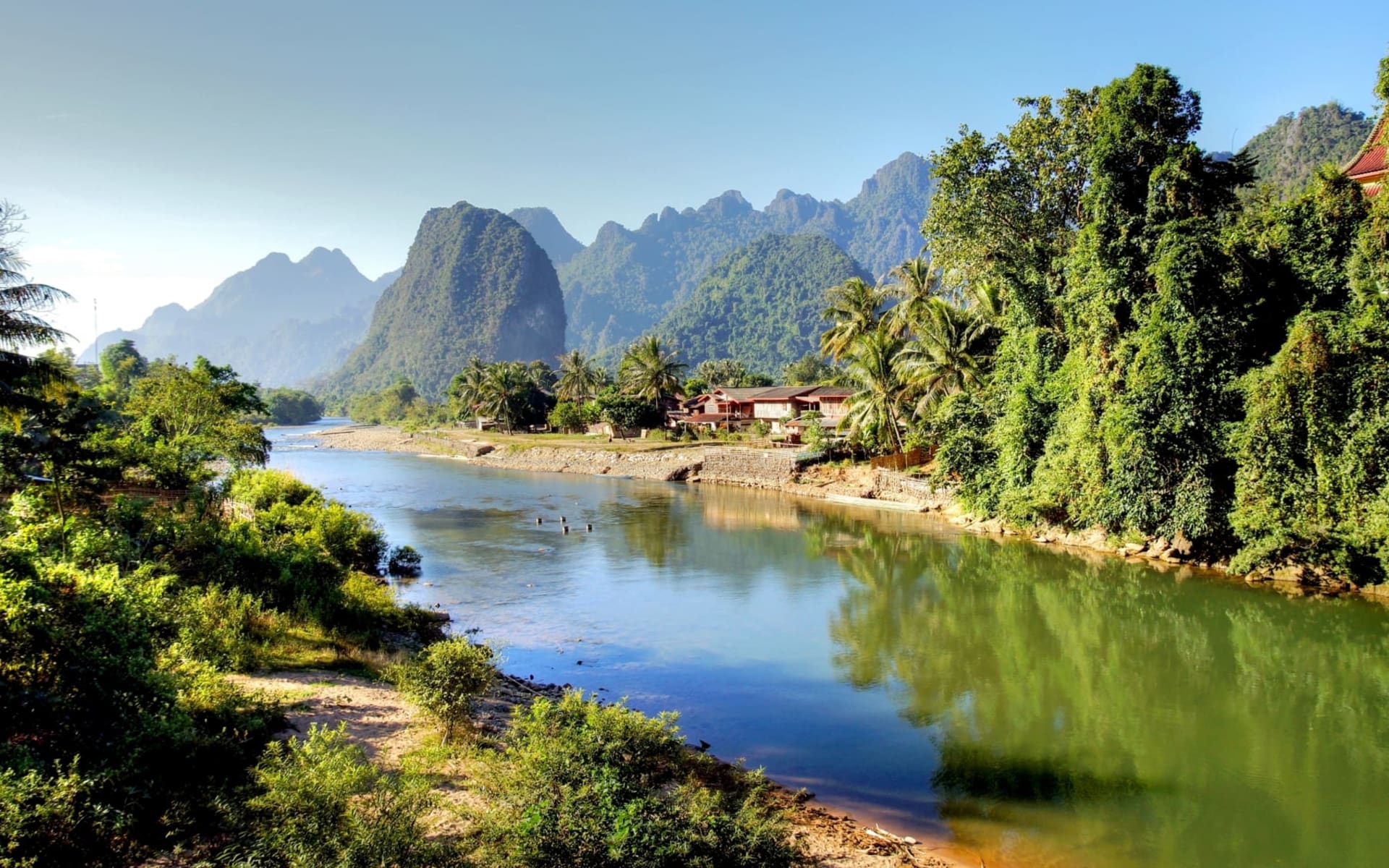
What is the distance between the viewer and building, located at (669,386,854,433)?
61.5 m

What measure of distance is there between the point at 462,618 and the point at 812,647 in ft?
29.9

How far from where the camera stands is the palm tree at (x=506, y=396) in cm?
8362

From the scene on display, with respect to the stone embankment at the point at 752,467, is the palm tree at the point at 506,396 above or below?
above

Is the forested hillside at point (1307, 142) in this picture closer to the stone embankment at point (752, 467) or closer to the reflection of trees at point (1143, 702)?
the stone embankment at point (752, 467)

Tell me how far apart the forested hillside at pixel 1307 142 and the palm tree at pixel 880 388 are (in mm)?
53704

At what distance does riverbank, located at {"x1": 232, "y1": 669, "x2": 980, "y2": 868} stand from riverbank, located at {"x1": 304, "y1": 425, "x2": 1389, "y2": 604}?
18700mm

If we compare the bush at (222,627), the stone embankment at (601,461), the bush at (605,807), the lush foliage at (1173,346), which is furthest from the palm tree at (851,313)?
the bush at (605,807)

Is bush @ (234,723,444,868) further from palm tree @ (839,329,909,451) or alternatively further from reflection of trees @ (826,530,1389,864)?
palm tree @ (839,329,909,451)

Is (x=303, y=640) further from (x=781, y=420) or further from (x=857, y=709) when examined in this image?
(x=781, y=420)

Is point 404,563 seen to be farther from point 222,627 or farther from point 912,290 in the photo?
point 912,290

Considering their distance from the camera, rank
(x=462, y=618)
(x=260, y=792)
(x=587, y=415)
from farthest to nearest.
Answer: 1. (x=587, y=415)
2. (x=462, y=618)
3. (x=260, y=792)

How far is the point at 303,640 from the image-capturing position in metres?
14.0

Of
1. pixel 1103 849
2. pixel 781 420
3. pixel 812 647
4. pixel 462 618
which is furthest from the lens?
pixel 781 420

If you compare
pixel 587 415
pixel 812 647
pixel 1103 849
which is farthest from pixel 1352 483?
pixel 587 415
